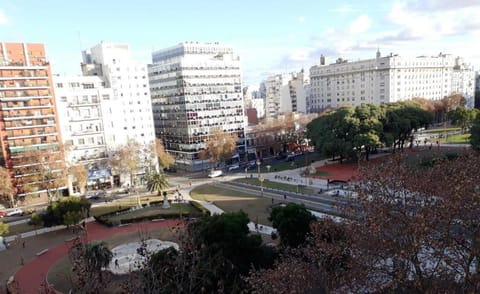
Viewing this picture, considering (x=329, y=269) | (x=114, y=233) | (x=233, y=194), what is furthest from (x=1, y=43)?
(x=329, y=269)

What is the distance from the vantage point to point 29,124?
2213 inches

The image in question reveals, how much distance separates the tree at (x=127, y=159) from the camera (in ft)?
193

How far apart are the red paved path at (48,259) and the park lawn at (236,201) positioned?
310 inches

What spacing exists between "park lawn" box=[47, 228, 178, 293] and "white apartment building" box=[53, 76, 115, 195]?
28.5 meters

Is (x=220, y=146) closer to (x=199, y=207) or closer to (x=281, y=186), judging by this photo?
(x=281, y=186)

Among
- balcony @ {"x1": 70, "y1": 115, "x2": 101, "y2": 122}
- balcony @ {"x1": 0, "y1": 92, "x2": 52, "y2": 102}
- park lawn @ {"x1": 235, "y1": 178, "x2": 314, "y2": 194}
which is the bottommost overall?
park lawn @ {"x1": 235, "y1": 178, "x2": 314, "y2": 194}

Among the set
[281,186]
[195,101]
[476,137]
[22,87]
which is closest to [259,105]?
[195,101]

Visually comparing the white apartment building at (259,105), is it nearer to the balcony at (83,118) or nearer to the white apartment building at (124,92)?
the white apartment building at (124,92)

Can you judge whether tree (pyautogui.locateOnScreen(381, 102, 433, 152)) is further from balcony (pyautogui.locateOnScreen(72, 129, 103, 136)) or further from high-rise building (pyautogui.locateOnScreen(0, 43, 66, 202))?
high-rise building (pyautogui.locateOnScreen(0, 43, 66, 202))

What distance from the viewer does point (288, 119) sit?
88.9 metres

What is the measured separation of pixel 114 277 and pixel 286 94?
115349 mm

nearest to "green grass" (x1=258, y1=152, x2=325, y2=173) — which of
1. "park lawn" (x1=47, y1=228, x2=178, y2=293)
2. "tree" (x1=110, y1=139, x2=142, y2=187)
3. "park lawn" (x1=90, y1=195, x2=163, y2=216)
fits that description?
"tree" (x1=110, y1=139, x2=142, y2=187)

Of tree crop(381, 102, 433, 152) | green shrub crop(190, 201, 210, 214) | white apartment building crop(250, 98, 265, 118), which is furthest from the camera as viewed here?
white apartment building crop(250, 98, 265, 118)

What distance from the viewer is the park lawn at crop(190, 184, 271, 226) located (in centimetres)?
3953
